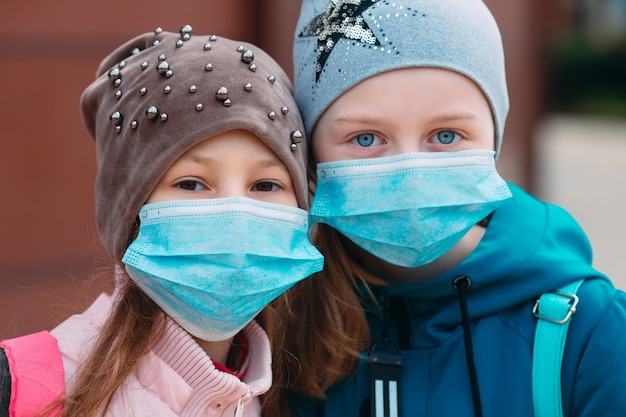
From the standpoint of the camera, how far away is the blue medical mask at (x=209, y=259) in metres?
2.21

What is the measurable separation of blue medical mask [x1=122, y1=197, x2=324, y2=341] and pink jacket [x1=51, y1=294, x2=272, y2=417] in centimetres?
8

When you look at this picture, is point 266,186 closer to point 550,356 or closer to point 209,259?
point 209,259

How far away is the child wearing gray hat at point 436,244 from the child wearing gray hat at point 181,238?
9.0 inches

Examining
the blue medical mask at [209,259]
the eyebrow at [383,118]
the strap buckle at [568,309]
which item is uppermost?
the eyebrow at [383,118]

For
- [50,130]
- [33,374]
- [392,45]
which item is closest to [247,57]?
[392,45]

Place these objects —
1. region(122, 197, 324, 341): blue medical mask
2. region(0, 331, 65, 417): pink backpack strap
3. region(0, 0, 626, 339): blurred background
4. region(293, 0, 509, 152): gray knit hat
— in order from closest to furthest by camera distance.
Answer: region(0, 331, 65, 417): pink backpack strap
region(122, 197, 324, 341): blue medical mask
region(293, 0, 509, 152): gray knit hat
region(0, 0, 626, 339): blurred background

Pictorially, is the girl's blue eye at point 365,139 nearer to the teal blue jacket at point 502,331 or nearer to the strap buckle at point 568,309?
the teal blue jacket at point 502,331

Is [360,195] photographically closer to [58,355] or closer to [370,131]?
[370,131]

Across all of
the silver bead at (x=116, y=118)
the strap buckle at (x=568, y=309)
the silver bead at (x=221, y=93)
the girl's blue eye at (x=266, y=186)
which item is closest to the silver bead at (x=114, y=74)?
the silver bead at (x=116, y=118)

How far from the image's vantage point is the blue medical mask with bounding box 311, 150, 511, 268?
2.45 m

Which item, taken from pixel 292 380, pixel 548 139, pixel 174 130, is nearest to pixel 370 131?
pixel 174 130

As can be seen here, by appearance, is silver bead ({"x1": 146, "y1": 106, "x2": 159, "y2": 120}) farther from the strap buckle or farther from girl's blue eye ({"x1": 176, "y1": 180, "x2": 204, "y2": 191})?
the strap buckle

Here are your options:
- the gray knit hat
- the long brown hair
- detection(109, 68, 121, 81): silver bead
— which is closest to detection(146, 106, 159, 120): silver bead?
detection(109, 68, 121, 81): silver bead

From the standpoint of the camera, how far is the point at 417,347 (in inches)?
103
